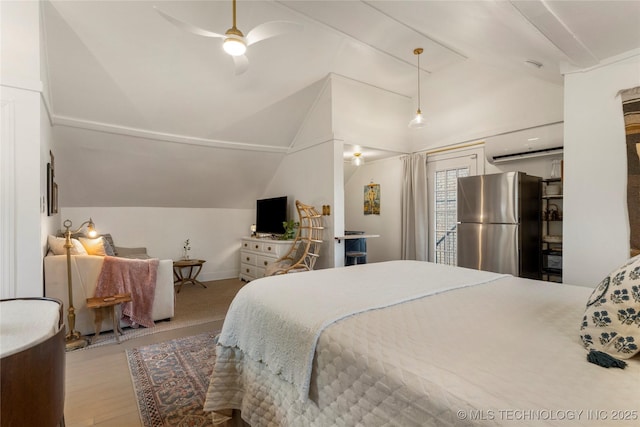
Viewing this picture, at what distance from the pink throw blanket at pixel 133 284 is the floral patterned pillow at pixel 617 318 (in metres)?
3.66

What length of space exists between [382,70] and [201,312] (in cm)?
420

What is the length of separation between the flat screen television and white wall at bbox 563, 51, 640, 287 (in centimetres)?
391

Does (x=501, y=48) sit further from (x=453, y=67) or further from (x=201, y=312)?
(x=201, y=312)

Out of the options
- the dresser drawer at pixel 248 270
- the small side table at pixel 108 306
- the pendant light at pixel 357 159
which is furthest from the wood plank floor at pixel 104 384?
the pendant light at pixel 357 159

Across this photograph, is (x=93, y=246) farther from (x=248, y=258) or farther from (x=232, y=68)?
(x=232, y=68)

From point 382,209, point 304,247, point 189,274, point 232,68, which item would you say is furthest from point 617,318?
point 189,274

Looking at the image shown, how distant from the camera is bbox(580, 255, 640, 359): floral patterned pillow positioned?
35.5 inches

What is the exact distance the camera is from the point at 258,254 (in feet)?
17.6

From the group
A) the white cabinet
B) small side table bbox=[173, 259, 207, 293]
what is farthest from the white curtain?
small side table bbox=[173, 259, 207, 293]

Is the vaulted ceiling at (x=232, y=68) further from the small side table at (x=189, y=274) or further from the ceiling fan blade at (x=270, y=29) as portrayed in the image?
the small side table at (x=189, y=274)

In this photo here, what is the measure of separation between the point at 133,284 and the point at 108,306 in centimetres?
30

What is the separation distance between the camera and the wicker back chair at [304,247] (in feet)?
14.4

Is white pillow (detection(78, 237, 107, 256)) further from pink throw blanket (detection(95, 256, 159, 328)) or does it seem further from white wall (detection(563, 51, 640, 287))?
white wall (detection(563, 51, 640, 287))

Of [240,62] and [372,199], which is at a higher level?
[240,62]
